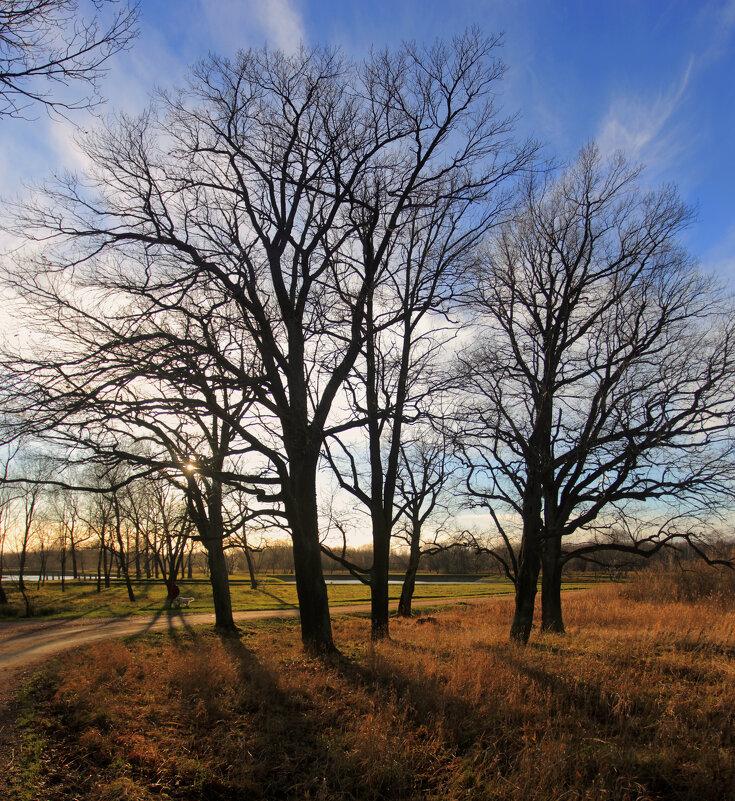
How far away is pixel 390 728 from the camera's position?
5402 millimetres

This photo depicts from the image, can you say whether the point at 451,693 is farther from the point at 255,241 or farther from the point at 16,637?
the point at 16,637

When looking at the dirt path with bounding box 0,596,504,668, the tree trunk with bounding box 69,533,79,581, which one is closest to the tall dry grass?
the dirt path with bounding box 0,596,504,668

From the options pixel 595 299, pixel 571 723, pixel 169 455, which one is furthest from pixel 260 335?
pixel 595 299

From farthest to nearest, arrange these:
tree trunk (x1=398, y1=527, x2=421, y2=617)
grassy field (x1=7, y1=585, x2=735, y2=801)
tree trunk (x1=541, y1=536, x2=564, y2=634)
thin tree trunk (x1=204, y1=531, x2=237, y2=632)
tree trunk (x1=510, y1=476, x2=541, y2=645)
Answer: tree trunk (x1=398, y1=527, x2=421, y2=617) < thin tree trunk (x1=204, y1=531, x2=237, y2=632) < tree trunk (x1=541, y1=536, x2=564, y2=634) < tree trunk (x1=510, y1=476, x2=541, y2=645) < grassy field (x1=7, y1=585, x2=735, y2=801)

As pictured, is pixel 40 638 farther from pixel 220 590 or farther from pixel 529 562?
pixel 529 562

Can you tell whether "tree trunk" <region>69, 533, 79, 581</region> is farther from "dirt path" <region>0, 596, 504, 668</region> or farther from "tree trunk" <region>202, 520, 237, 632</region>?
"tree trunk" <region>202, 520, 237, 632</region>

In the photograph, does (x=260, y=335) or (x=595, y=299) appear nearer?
(x=260, y=335)

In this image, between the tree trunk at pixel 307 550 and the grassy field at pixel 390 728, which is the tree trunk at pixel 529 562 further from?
the tree trunk at pixel 307 550

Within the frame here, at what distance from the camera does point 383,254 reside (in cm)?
1188

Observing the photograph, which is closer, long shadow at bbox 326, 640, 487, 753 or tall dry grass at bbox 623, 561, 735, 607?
long shadow at bbox 326, 640, 487, 753

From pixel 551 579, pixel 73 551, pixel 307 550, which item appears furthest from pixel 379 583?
pixel 73 551

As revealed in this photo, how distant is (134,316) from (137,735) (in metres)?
5.88

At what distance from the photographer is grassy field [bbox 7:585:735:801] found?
449 cm

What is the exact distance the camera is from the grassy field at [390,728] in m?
4.49
